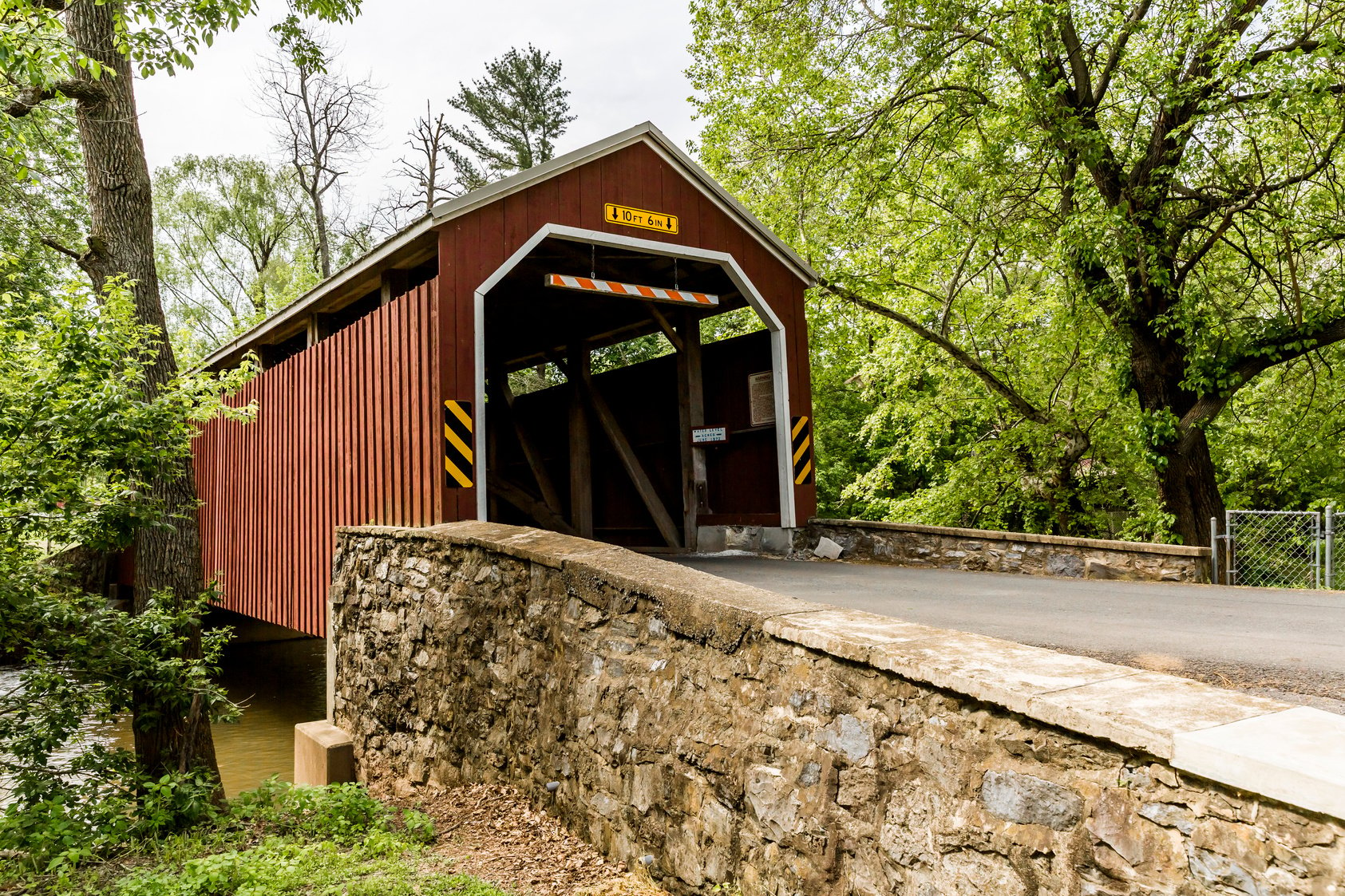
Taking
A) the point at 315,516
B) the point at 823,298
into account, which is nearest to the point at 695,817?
the point at 315,516

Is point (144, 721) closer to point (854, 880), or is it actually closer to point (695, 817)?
point (695, 817)

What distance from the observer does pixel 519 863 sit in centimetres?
415

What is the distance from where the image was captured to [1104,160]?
9.23 metres

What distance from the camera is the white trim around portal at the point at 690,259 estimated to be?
22.1 ft

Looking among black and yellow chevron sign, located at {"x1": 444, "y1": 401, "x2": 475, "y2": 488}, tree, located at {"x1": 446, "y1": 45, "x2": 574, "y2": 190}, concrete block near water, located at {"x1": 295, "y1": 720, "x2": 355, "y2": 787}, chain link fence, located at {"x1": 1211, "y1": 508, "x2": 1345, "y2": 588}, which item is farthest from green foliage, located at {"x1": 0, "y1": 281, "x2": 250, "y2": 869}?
tree, located at {"x1": 446, "y1": 45, "x2": 574, "y2": 190}

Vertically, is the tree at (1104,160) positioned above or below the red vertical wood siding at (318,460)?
above

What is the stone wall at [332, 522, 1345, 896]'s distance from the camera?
1.84 meters

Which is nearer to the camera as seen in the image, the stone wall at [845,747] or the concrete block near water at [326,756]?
the stone wall at [845,747]

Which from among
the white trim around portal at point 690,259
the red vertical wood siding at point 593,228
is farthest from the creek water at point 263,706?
the red vertical wood siding at point 593,228

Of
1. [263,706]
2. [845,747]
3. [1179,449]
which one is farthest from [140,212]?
[1179,449]

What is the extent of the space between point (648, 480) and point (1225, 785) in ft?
26.3

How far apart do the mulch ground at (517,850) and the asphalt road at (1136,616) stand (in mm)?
1821

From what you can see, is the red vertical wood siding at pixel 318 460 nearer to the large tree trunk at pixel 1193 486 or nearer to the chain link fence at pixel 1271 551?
the chain link fence at pixel 1271 551

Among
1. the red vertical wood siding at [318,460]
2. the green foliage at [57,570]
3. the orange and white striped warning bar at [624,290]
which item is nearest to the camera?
the green foliage at [57,570]
